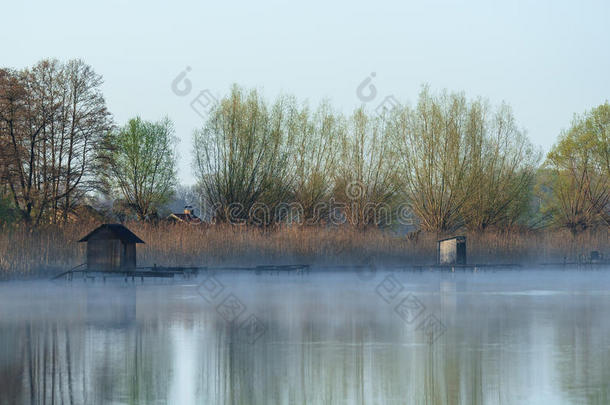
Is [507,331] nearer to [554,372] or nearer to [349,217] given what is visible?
[554,372]

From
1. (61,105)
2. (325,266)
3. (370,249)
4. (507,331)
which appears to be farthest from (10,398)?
(61,105)

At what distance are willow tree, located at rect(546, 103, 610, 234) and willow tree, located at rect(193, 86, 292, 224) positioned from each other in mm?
18275

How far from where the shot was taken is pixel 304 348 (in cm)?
1238

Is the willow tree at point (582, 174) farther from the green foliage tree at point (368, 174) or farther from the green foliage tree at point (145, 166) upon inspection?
the green foliage tree at point (145, 166)

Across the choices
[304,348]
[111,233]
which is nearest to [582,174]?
[111,233]

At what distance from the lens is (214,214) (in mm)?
43906

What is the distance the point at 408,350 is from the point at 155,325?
5.16 m

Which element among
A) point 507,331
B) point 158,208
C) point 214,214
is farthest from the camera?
point 158,208

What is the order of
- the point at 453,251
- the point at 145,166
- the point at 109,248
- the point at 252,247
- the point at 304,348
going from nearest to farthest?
the point at 304,348, the point at 109,248, the point at 252,247, the point at 453,251, the point at 145,166

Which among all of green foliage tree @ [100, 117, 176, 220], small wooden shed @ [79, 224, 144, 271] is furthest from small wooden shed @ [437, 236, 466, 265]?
green foliage tree @ [100, 117, 176, 220]

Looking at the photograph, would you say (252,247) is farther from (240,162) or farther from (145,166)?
(145,166)

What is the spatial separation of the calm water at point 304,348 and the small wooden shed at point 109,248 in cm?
575

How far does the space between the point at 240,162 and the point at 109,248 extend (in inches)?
607

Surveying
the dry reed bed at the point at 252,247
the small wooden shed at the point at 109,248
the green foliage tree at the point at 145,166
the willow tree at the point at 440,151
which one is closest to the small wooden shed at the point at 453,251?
the dry reed bed at the point at 252,247
